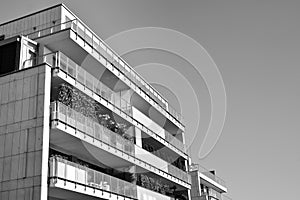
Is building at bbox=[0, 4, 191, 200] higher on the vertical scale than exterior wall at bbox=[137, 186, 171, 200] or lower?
higher

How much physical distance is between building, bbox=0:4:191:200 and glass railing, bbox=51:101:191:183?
5 centimetres

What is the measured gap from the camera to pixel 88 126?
21.1m

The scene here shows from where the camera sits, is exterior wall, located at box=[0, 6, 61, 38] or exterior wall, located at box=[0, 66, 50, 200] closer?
exterior wall, located at box=[0, 66, 50, 200]

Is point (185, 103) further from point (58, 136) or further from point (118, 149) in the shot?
point (58, 136)

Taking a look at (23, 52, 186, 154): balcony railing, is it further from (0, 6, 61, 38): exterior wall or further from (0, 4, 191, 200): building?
(0, 6, 61, 38): exterior wall

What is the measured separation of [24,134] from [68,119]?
2.23 meters

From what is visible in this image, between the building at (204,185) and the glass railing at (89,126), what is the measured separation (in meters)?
17.8

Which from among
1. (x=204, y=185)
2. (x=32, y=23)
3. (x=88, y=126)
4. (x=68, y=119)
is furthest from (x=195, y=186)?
(x=68, y=119)

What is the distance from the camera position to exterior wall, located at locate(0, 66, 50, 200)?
17.4m

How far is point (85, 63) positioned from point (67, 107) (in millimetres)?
5891

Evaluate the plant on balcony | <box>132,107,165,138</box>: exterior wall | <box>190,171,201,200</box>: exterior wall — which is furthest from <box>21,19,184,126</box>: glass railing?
<box>190,171,201,200</box>: exterior wall

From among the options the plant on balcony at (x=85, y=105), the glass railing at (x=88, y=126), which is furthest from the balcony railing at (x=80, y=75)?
the glass railing at (x=88, y=126)

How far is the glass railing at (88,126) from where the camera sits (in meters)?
18.9

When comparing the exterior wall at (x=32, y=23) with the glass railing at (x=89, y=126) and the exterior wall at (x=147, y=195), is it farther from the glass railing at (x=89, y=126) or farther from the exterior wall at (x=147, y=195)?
the exterior wall at (x=147, y=195)
